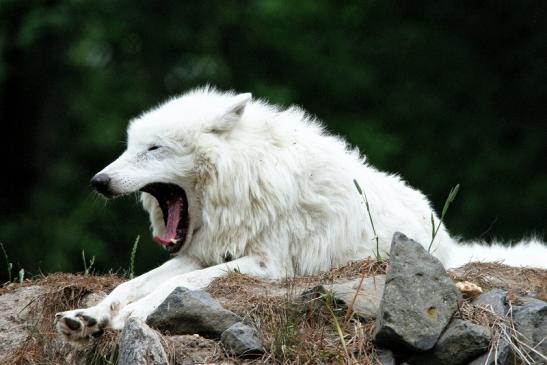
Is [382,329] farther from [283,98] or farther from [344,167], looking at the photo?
[283,98]

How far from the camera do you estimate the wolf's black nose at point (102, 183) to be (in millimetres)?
7270

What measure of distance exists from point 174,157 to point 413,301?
94.4 inches

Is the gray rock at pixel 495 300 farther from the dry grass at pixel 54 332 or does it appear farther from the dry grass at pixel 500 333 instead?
the dry grass at pixel 54 332

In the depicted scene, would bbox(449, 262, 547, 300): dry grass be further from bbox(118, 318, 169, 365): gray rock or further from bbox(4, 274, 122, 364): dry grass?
bbox(4, 274, 122, 364): dry grass

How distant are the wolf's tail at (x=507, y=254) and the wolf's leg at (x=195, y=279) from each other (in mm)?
1571

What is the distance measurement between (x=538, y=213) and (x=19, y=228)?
7.80 m

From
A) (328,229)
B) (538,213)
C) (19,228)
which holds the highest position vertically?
(328,229)

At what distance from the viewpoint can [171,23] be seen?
1936 cm

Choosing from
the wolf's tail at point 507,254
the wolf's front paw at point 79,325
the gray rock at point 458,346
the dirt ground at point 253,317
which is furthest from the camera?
the wolf's tail at point 507,254

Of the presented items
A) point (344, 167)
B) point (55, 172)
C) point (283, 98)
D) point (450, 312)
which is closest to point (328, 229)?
point (344, 167)

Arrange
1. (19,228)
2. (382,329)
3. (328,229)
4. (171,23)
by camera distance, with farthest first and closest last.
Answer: (171,23), (19,228), (328,229), (382,329)

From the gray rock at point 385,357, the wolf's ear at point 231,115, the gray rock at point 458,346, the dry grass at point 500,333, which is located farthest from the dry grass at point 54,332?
the dry grass at point 500,333

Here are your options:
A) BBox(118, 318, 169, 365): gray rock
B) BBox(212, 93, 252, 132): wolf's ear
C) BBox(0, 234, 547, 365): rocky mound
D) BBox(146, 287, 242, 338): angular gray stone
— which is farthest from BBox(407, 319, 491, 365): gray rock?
BBox(212, 93, 252, 132): wolf's ear

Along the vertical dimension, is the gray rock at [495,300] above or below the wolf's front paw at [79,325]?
above
